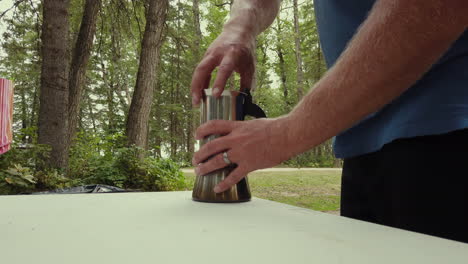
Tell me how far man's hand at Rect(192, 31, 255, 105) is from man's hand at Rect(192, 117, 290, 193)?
0.44 feet

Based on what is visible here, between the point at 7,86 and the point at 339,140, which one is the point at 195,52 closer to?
the point at 7,86

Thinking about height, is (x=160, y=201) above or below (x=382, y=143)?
below

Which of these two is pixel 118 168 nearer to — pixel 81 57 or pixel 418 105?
pixel 81 57

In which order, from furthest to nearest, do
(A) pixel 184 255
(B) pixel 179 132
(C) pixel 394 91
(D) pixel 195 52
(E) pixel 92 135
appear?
(B) pixel 179 132 → (D) pixel 195 52 → (E) pixel 92 135 → (C) pixel 394 91 → (A) pixel 184 255

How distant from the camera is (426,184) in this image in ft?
2.18

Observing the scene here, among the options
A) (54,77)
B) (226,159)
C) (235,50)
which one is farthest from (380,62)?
(54,77)

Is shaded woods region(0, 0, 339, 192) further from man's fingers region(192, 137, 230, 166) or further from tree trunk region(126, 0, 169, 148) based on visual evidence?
Result: man's fingers region(192, 137, 230, 166)

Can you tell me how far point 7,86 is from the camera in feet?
6.60

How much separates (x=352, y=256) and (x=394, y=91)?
0.94ft

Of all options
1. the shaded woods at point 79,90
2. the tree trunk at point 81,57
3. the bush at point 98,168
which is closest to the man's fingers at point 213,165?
the shaded woods at point 79,90

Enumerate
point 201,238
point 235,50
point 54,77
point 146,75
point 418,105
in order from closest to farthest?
point 201,238 < point 418,105 < point 235,50 < point 54,77 < point 146,75

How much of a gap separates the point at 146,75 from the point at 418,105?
17.2 feet

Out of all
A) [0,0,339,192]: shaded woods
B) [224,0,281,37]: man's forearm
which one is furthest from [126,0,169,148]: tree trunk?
[224,0,281,37]: man's forearm

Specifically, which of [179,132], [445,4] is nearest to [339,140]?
[445,4]
